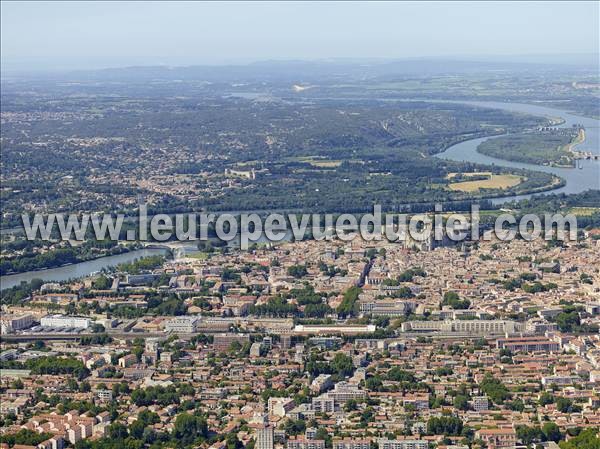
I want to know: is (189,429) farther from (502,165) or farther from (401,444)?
(502,165)

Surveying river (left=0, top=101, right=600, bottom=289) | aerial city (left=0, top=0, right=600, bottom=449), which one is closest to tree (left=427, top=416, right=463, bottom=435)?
aerial city (left=0, top=0, right=600, bottom=449)

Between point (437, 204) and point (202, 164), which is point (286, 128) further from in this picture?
point (437, 204)

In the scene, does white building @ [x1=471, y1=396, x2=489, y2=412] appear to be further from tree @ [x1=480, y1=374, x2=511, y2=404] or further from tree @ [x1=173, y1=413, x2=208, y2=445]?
tree @ [x1=173, y1=413, x2=208, y2=445]

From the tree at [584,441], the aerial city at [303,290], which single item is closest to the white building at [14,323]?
the aerial city at [303,290]

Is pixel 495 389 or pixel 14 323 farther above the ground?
pixel 495 389

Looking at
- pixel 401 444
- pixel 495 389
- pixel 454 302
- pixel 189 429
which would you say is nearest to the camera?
pixel 401 444

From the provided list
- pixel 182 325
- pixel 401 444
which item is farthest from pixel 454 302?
pixel 401 444

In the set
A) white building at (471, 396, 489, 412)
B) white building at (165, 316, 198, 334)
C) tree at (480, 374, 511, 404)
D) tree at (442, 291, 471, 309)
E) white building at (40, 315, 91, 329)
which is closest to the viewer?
white building at (471, 396, 489, 412)

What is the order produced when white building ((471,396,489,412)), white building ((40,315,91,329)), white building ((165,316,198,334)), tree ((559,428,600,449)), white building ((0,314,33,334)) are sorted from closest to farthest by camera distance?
1. tree ((559,428,600,449))
2. white building ((471,396,489,412))
3. white building ((165,316,198,334))
4. white building ((0,314,33,334))
5. white building ((40,315,91,329))
